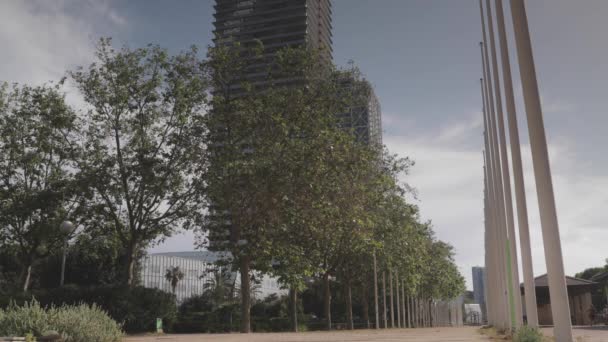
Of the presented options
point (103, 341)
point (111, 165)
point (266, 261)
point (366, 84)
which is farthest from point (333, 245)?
point (103, 341)

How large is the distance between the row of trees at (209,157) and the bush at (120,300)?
7.57ft

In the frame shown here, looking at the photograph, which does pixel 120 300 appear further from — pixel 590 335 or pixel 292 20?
pixel 292 20

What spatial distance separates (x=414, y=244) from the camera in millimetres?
46938

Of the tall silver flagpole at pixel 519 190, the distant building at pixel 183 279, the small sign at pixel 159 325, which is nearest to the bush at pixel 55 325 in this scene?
the tall silver flagpole at pixel 519 190

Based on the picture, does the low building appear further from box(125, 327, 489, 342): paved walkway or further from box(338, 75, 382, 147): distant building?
box(125, 327, 489, 342): paved walkway

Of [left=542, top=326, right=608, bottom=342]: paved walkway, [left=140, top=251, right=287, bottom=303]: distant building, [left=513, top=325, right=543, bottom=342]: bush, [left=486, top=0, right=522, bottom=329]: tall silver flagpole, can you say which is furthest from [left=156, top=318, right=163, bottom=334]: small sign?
[left=140, top=251, right=287, bottom=303]: distant building

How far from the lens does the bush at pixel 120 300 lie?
25000 millimetres

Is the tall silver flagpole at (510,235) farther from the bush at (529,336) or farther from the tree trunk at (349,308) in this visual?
the tree trunk at (349,308)

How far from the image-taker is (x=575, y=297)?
165 feet

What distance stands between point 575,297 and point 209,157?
40.1m

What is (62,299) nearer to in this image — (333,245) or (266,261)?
(266,261)

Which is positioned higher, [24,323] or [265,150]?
[265,150]

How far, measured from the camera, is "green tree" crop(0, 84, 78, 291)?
30.5 metres

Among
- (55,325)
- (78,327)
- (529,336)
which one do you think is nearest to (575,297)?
(529,336)
